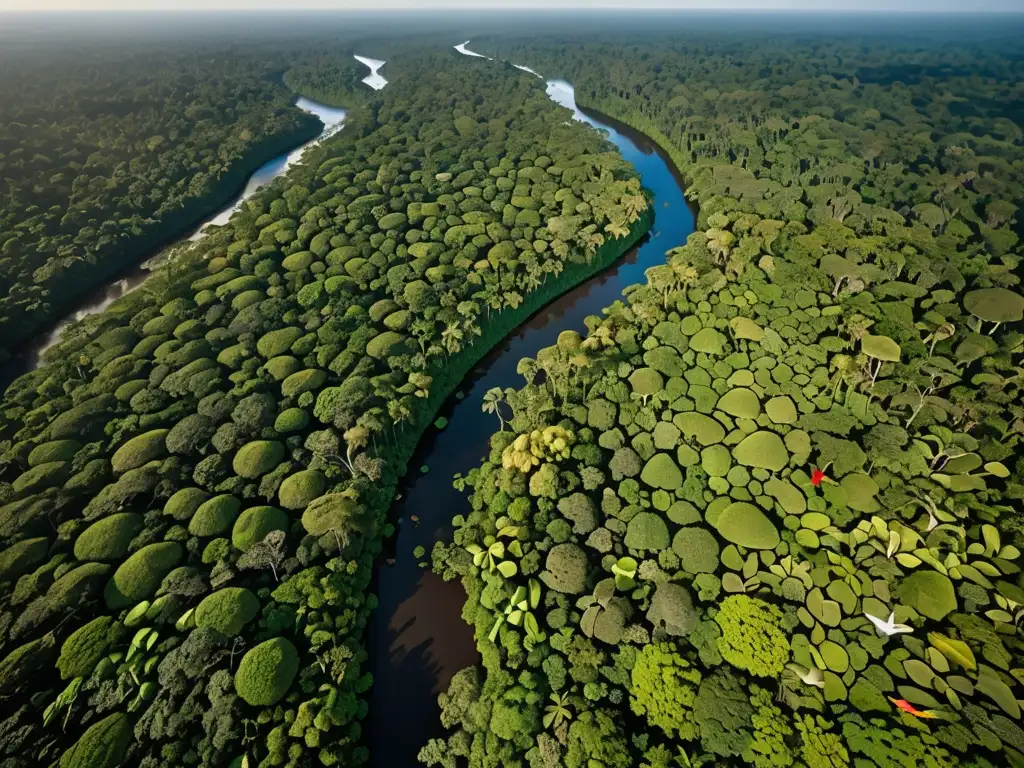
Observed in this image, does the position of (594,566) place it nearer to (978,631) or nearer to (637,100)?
(978,631)

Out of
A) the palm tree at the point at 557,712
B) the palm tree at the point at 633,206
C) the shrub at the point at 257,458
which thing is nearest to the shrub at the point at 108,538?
the shrub at the point at 257,458

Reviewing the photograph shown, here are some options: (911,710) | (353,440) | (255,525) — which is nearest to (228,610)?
(255,525)

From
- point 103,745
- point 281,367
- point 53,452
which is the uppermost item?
point 281,367

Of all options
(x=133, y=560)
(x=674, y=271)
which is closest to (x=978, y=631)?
(x=674, y=271)

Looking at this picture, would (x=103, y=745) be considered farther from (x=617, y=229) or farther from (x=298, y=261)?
(x=617, y=229)

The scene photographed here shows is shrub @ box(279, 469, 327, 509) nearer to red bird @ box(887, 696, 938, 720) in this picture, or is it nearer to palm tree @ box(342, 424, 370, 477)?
palm tree @ box(342, 424, 370, 477)

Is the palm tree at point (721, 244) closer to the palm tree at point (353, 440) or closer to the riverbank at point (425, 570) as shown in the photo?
the riverbank at point (425, 570)
